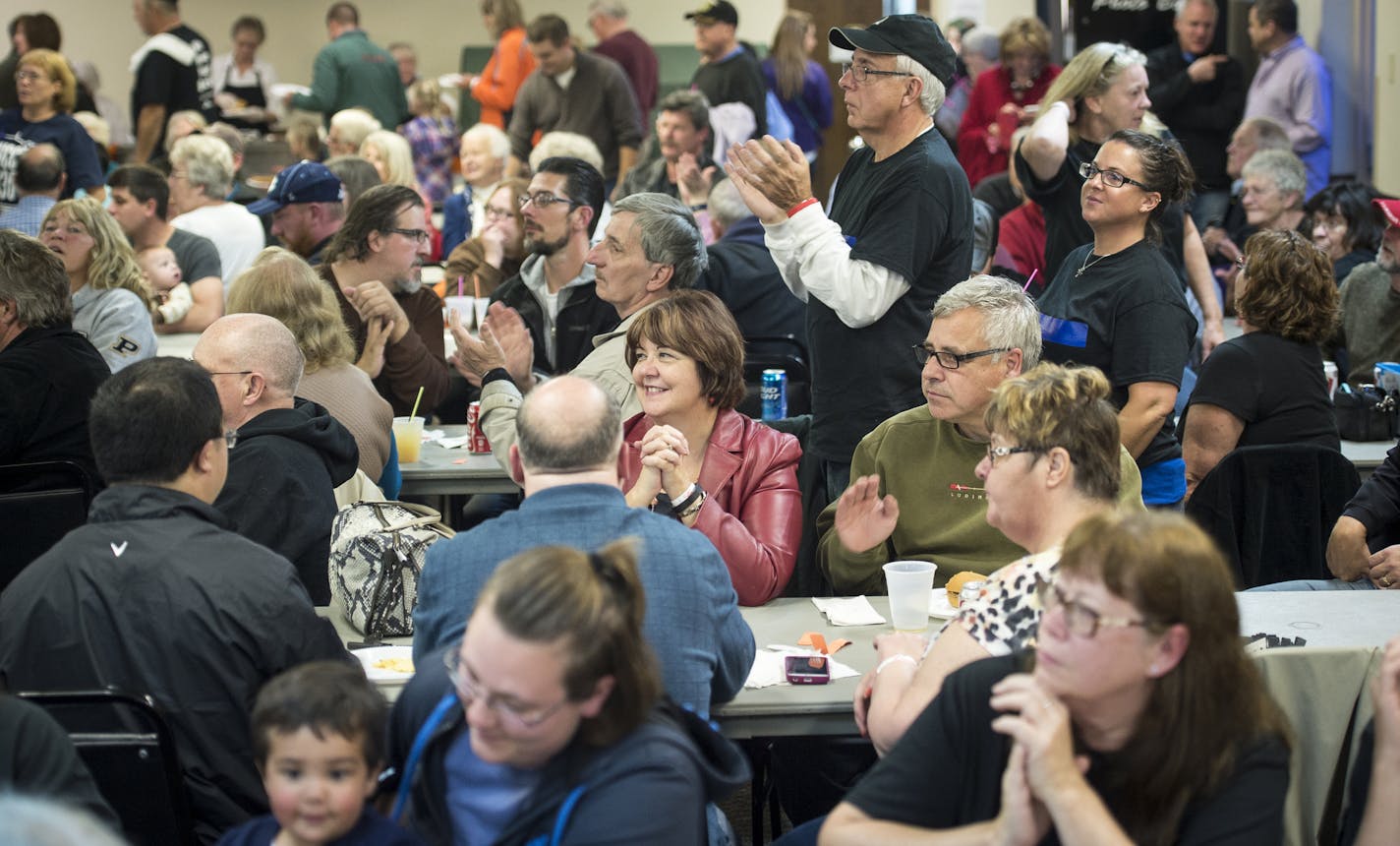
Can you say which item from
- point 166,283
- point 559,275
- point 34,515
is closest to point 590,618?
point 34,515

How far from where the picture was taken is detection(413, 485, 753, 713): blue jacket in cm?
227

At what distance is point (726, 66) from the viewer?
28.0 feet

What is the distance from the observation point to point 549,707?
184 cm

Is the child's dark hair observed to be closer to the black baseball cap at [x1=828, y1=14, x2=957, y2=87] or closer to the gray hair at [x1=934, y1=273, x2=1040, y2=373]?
the gray hair at [x1=934, y1=273, x2=1040, y2=373]

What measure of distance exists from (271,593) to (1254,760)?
4.84 ft

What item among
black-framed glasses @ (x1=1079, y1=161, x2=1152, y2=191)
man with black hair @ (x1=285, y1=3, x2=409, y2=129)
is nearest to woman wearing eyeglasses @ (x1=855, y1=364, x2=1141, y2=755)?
black-framed glasses @ (x1=1079, y1=161, x2=1152, y2=191)

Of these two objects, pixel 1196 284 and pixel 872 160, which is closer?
pixel 872 160

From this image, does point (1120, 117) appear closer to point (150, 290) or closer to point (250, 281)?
point (250, 281)

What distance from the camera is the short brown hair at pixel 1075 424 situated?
238 cm

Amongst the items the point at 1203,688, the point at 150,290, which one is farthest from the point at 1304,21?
the point at 1203,688

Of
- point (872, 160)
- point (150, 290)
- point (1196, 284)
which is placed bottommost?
point (1196, 284)

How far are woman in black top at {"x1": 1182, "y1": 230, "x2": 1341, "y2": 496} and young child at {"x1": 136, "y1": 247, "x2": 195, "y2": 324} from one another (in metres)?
3.85

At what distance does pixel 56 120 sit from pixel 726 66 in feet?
11.6

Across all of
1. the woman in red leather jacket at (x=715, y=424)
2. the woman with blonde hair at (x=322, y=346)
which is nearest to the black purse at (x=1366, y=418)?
the woman in red leather jacket at (x=715, y=424)
